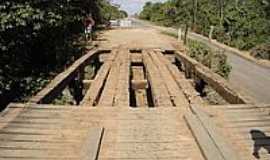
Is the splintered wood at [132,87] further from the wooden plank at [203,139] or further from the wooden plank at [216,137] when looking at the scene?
the wooden plank at [203,139]

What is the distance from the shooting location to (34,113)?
5941 millimetres

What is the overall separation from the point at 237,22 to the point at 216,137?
4696 centimetres

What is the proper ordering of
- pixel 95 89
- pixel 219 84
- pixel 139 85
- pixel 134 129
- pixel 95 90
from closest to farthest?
pixel 134 129 → pixel 95 90 → pixel 95 89 → pixel 219 84 → pixel 139 85

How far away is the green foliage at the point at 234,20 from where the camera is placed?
44281mm

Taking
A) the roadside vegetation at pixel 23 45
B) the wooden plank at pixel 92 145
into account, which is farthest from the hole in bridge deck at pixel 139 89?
the wooden plank at pixel 92 145

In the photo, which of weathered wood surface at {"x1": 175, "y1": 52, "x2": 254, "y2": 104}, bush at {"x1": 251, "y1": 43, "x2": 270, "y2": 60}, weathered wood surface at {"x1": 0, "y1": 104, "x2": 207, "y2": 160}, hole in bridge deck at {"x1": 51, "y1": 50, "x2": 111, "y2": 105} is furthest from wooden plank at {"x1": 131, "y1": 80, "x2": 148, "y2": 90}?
bush at {"x1": 251, "y1": 43, "x2": 270, "y2": 60}

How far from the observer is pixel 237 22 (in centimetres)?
5012

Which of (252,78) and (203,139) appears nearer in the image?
(203,139)

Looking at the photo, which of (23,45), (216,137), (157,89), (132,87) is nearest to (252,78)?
(23,45)

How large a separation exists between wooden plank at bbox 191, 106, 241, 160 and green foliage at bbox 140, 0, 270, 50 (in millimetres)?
36812

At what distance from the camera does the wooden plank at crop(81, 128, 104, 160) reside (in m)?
4.34

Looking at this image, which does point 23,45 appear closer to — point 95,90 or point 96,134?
point 95,90

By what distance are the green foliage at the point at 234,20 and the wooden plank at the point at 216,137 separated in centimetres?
3681

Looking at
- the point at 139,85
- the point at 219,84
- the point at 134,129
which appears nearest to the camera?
the point at 134,129
